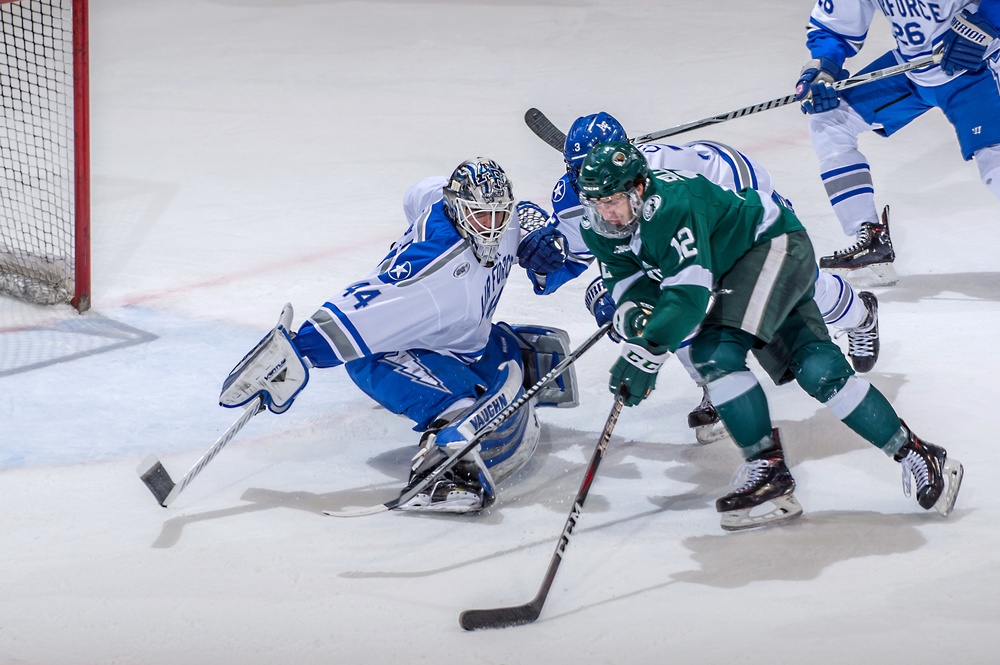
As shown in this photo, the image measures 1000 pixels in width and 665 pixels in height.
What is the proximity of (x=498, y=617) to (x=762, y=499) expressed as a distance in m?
0.76

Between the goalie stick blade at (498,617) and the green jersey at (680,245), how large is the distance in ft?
2.11

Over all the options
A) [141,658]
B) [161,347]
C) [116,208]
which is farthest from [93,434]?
[116,208]

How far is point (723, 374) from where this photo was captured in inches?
109

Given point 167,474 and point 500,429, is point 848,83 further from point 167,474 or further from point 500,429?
point 167,474

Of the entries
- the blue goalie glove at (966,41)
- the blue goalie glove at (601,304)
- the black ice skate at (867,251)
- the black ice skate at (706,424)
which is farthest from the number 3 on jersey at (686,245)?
the black ice skate at (867,251)

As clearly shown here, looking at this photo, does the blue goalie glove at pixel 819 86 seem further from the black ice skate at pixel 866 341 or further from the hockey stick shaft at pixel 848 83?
the black ice skate at pixel 866 341

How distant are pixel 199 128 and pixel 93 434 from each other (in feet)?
11.0

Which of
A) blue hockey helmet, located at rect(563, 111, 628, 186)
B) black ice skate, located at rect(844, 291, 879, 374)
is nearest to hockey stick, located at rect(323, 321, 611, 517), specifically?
blue hockey helmet, located at rect(563, 111, 628, 186)

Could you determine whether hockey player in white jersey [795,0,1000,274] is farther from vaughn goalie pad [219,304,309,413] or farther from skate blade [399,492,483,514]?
vaughn goalie pad [219,304,309,413]

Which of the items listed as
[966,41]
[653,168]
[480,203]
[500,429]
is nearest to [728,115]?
[966,41]

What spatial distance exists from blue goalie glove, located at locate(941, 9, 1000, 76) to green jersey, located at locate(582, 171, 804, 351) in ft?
4.82

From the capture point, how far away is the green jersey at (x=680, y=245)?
2602 millimetres

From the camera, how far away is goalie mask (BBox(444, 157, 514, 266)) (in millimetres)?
3102

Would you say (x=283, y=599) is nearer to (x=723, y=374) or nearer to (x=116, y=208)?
(x=723, y=374)
